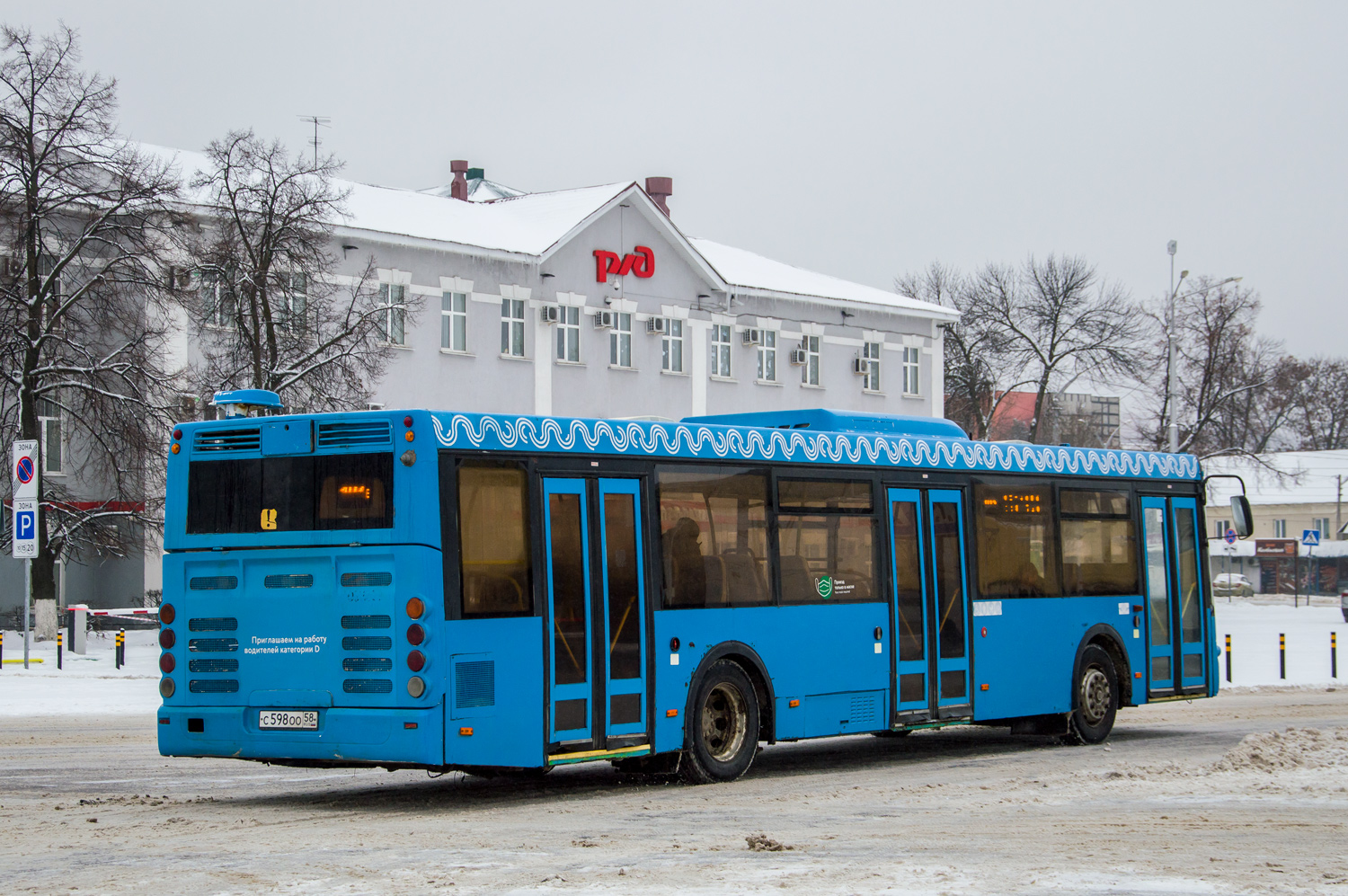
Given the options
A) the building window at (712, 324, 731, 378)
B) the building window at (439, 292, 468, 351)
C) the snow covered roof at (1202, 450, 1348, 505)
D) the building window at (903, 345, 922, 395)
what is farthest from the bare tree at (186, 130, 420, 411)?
the snow covered roof at (1202, 450, 1348, 505)

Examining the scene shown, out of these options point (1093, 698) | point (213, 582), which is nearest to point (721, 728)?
point (213, 582)

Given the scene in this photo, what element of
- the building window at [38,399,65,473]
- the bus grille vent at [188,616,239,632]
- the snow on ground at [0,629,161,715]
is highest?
the building window at [38,399,65,473]

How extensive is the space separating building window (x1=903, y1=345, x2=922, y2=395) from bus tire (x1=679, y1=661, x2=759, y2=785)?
1879 inches

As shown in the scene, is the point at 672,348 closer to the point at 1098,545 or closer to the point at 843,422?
the point at 1098,545

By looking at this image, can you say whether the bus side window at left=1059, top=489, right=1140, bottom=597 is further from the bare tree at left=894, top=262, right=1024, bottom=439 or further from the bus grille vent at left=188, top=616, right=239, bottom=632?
the bare tree at left=894, top=262, right=1024, bottom=439

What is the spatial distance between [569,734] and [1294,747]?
6.55 m

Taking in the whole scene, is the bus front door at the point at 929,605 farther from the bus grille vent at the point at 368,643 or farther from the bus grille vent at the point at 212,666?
the bus grille vent at the point at 212,666

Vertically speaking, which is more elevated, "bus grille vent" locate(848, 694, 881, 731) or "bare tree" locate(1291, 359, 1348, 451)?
"bare tree" locate(1291, 359, 1348, 451)

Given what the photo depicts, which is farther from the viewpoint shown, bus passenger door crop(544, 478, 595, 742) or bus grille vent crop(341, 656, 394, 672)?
bus passenger door crop(544, 478, 595, 742)

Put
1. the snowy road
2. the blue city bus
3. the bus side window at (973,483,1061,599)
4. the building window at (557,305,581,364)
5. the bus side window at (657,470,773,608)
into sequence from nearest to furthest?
the snowy road < the blue city bus < the bus side window at (657,470,773,608) < the bus side window at (973,483,1061,599) < the building window at (557,305,581,364)

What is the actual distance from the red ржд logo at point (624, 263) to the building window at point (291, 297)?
549 inches

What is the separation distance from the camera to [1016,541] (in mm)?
16547

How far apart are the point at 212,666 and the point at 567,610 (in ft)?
8.09

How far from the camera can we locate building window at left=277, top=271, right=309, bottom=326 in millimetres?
36062
